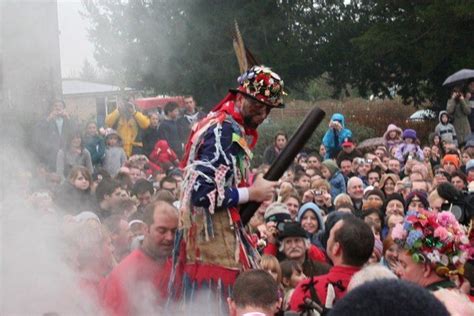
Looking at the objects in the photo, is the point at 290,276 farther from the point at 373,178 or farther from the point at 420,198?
the point at 373,178

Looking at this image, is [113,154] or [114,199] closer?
[114,199]

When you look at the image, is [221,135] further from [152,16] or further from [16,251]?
[152,16]

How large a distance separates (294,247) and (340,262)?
2331 millimetres

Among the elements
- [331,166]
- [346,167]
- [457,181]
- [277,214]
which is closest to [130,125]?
[331,166]

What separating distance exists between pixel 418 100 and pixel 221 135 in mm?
24078

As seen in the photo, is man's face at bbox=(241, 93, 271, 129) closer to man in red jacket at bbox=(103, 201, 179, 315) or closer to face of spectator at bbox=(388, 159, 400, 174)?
man in red jacket at bbox=(103, 201, 179, 315)

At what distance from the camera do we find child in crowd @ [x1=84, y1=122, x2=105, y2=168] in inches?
496

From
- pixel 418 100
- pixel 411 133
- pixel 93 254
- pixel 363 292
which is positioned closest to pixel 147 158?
pixel 411 133

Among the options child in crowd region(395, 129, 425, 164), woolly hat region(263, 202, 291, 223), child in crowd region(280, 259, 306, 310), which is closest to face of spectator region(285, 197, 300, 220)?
woolly hat region(263, 202, 291, 223)

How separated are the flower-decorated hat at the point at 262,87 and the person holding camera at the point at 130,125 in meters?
8.86

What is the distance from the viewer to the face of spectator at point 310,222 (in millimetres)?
9414

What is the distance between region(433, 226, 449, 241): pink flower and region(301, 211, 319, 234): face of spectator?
3.90 metres

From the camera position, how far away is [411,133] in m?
17.2

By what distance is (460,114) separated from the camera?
18.5 meters
